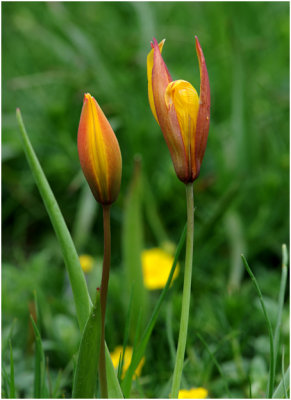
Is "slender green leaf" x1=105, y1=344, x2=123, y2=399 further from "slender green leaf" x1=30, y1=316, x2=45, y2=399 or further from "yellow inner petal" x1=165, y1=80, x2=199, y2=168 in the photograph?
"yellow inner petal" x1=165, y1=80, x2=199, y2=168

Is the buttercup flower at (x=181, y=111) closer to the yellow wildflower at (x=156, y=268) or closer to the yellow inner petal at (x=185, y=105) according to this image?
the yellow inner petal at (x=185, y=105)

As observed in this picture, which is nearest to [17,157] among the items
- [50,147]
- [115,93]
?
[50,147]

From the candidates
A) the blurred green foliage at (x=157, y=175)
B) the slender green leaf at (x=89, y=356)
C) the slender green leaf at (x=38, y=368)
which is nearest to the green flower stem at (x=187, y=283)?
the slender green leaf at (x=89, y=356)

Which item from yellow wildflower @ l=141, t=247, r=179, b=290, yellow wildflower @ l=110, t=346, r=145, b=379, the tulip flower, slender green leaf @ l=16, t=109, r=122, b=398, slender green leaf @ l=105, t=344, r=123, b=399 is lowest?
yellow wildflower @ l=110, t=346, r=145, b=379

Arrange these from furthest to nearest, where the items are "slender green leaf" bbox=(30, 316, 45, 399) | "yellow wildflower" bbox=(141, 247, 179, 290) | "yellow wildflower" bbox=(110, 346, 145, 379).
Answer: "yellow wildflower" bbox=(141, 247, 179, 290) → "yellow wildflower" bbox=(110, 346, 145, 379) → "slender green leaf" bbox=(30, 316, 45, 399)

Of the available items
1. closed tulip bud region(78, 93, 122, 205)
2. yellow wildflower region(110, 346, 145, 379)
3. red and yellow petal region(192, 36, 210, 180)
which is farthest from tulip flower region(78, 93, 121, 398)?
yellow wildflower region(110, 346, 145, 379)

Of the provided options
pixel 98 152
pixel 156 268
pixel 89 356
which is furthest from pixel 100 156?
pixel 156 268

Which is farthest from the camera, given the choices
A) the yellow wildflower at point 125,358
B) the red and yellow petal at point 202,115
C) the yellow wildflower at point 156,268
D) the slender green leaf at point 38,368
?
the yellow wildflower at point 156,268

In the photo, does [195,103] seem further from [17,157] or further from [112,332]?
[17,157]
